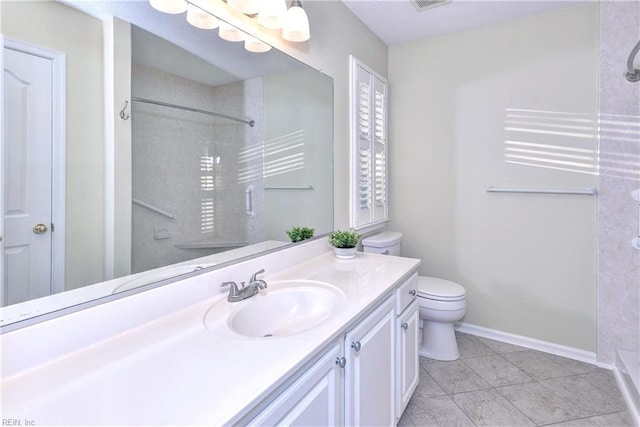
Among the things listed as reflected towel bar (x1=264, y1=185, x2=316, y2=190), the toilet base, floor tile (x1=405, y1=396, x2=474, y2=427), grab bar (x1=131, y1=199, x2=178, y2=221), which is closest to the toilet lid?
the toilet base

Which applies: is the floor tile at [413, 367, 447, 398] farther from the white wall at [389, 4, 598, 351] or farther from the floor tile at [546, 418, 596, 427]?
the white wall at [389, 4, 598, 351]

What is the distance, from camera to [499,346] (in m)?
2.37

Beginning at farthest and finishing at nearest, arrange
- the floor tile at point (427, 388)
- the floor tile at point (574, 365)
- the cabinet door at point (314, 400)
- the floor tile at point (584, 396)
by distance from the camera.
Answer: the floor tile at point (574, 365) < the floor tile at point (427, 388) < the floor tile at point (584, 396) < the cabinet door at point (314, 400)

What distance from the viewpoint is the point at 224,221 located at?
4.29ft

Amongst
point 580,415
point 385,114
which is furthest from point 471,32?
point 580,415

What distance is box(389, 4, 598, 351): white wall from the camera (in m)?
2.15

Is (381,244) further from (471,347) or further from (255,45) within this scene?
(255,45)

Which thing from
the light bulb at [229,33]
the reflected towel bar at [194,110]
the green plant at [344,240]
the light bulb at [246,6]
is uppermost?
the light bulb at [246,6]

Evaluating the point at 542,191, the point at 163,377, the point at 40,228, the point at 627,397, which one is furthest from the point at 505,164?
the point at 40,228

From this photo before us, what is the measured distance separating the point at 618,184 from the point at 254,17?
2.37 m

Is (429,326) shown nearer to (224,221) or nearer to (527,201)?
(527,201)

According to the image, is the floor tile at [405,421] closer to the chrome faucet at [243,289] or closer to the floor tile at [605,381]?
the chrome faucet at [243,289]

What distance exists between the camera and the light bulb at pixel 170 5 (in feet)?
3.42

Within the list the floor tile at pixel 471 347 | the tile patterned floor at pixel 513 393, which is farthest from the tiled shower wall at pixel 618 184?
the floor tile at pixel 471 347
